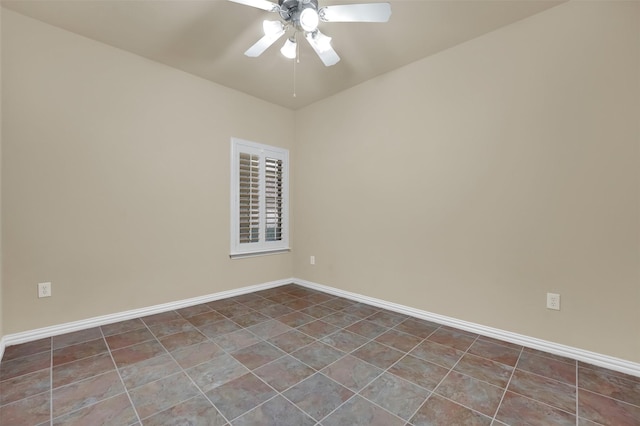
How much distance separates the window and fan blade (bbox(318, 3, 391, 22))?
2.06m

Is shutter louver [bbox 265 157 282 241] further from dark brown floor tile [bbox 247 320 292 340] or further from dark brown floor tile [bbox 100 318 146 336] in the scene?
dark brown floor tile [bbox 100 318 146 336]

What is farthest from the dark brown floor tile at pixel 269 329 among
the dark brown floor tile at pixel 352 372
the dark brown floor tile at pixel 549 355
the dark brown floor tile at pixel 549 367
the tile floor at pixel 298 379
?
the dark brown floor tile at pixel 549 355

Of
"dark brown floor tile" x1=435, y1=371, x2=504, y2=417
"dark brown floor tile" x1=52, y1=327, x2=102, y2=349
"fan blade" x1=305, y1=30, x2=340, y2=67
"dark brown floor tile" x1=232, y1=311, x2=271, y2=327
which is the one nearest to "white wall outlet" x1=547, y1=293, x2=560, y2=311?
"dark brown floor tile" x1=435, y1=371, x2=504, y2=417

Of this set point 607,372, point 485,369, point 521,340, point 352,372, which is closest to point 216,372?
point 352,372

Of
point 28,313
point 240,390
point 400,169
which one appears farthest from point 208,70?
point 240,390

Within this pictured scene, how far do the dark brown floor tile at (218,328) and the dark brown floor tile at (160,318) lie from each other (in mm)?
436

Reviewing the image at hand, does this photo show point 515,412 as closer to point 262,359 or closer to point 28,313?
point 262,359

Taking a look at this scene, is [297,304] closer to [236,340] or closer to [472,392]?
[236,340]

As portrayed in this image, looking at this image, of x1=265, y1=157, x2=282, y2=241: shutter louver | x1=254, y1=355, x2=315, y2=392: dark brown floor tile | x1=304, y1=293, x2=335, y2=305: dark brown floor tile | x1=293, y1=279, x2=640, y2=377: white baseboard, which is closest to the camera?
x1=254, y1=355, x2=315, y2=392: dark brown floor tile

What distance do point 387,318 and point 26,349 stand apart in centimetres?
298

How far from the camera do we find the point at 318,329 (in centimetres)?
258

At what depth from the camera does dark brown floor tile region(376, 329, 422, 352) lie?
2.27 m

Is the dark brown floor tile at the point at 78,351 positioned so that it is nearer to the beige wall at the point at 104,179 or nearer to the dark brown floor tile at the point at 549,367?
the beige wall at the point at 104,179

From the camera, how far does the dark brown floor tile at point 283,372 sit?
1.77m
